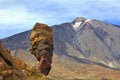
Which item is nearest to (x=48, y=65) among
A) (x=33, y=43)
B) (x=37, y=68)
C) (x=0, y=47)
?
(x=37, y=68)

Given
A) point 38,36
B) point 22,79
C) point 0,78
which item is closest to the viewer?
point 0,78

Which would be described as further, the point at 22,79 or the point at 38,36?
the point at 38,36

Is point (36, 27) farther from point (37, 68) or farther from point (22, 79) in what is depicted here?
point (22, 79)

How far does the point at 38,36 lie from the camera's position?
33.7ft

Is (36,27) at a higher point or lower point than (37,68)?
higher

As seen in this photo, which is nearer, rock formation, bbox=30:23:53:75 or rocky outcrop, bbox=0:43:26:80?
rocky outcrop, bbox=0:43:26:80

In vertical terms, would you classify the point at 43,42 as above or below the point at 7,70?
below

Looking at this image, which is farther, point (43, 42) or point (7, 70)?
point (43, 42)

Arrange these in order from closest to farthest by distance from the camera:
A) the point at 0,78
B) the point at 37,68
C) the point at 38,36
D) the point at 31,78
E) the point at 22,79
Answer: the point at 0,78, the point at 22,79, the point at 31,78, the point at 37,68, the point at 38,36

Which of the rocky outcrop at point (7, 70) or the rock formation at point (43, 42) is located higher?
the rocky outcrop at point (7, 70)

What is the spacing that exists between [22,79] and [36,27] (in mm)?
3776

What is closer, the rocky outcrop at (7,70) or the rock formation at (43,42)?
the rocky outcrop at (7,70)

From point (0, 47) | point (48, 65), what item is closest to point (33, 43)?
point (48, 65)

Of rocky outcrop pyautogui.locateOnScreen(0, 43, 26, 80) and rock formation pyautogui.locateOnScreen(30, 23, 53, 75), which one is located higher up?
rocky outcrop pyautogui.locateOnScreen(0, 43, 26, 80)
